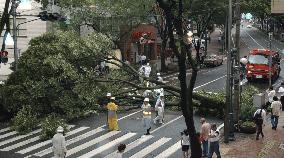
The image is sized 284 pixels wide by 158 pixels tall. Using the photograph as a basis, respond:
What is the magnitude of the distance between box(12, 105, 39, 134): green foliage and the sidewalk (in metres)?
8.98

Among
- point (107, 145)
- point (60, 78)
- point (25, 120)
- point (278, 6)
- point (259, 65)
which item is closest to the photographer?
point (278, 6)

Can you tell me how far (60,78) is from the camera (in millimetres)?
24906

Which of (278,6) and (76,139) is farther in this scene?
(76,139)

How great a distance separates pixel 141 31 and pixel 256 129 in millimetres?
33448

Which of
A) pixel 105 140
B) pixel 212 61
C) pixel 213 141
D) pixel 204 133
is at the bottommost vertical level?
pixel 105 140

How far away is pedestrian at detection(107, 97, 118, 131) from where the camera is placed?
2375 cm

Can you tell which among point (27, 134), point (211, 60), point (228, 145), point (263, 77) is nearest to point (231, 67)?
point (228, 145)

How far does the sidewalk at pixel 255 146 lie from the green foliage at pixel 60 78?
7050mm

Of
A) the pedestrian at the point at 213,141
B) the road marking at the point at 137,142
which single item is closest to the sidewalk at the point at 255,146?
the pedestrian at the point at 213,141

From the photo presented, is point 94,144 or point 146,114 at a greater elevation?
point 146,114

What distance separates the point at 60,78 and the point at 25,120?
2533mm

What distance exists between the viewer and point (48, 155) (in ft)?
67.8

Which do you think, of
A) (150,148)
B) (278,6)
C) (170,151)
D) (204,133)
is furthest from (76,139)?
(278,6)

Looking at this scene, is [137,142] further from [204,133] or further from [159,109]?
[204,133]
